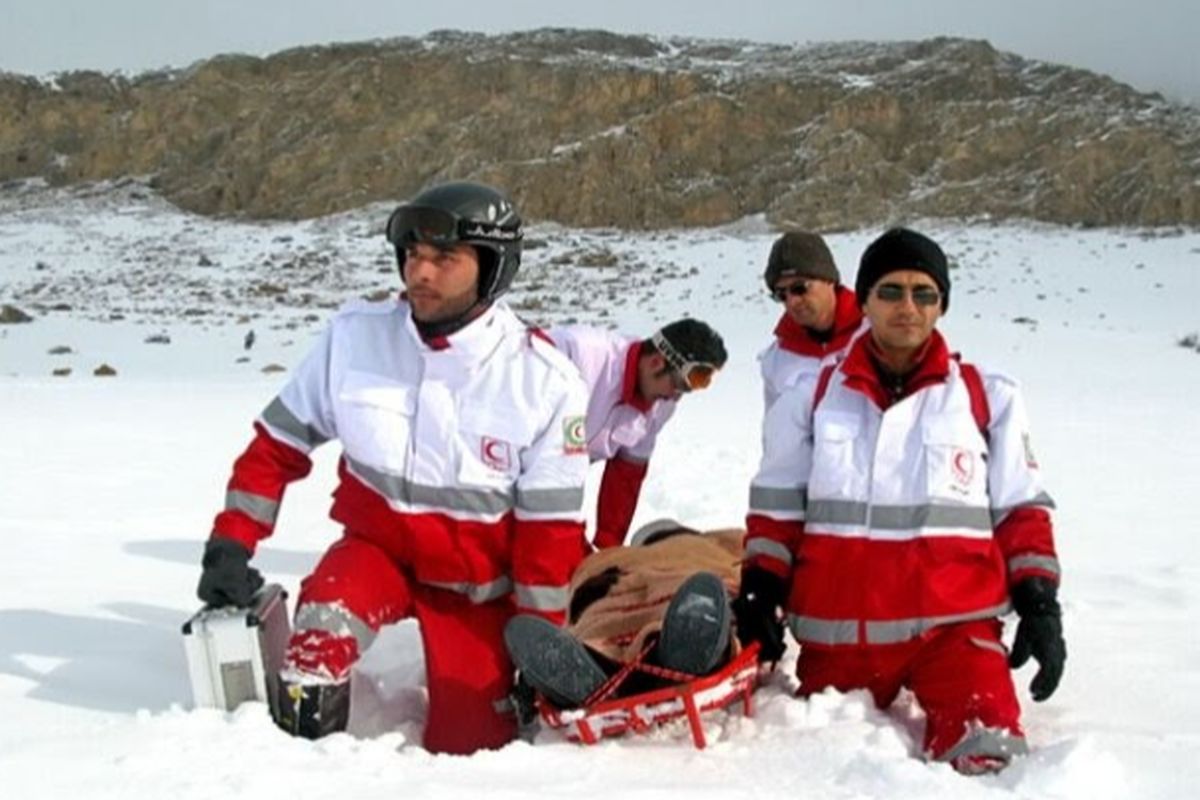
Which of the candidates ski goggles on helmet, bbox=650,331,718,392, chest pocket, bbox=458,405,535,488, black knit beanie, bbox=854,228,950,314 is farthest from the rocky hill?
chest pocket, bbox=458,405,535,488

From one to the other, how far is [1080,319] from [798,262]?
1257 centimetres

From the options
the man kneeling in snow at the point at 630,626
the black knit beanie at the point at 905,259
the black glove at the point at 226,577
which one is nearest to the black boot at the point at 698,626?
the man kneeling in snow at the point at 630,626

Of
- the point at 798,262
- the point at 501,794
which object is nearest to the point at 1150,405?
the point at 798,262

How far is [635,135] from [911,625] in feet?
134

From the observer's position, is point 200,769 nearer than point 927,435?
Yes

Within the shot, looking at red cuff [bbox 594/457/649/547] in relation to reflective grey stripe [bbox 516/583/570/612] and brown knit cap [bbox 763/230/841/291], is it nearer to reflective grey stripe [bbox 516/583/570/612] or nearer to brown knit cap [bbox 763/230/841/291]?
brown knit cap [bbox 763/230/841/291]

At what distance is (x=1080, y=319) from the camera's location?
50.8ft

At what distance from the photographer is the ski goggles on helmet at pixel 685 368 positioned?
404 cm

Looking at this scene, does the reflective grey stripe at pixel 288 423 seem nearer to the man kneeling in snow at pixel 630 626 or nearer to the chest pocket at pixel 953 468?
the man kneeling in snow at pixel 630 626

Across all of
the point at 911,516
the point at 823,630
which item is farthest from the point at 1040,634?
the point at 823,630

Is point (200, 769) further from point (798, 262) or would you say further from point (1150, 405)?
point (1150, 405)

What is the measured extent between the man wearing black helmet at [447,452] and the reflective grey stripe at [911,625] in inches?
30.9

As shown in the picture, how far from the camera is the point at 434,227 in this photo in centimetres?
307

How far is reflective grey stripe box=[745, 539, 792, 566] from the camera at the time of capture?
124 inches
